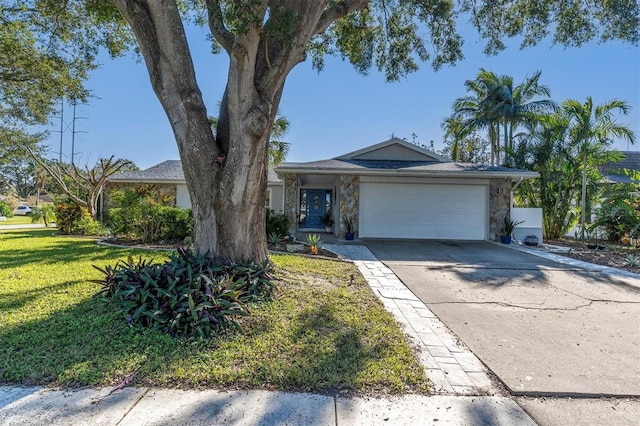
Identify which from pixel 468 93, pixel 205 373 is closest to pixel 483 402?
pixel 205 373

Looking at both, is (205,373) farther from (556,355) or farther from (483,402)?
(556,355)

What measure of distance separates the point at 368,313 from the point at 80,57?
35.3ft

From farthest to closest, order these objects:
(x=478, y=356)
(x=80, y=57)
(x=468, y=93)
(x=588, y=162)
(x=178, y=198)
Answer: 1. (x=468, y=93)
2. (x=178, y=198)
3. (x=588, y=162)
4. (x=80, y=57)
5. (x=478, y=356)

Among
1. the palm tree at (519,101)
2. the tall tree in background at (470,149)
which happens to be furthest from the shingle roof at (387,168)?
the tall tree in background at (470,149)

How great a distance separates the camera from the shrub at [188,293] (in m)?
3.51

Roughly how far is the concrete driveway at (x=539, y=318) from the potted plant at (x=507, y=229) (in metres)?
3.39

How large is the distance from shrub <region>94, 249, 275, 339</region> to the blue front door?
43.8 feet

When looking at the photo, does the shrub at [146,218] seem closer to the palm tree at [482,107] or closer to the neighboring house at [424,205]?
the neighboring house at [424,205]

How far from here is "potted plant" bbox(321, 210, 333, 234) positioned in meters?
16.6

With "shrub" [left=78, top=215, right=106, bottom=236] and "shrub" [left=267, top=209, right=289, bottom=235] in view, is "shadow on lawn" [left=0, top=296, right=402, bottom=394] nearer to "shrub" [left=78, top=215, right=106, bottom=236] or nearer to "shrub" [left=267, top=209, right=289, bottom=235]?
"shrub" [left=267, top=209, right=289, bottom=235]

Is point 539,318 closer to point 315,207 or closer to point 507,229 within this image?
point 507,229

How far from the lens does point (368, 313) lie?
4.42 meters

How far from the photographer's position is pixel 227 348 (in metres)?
3.25

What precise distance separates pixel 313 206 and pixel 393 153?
5602 millimetres
